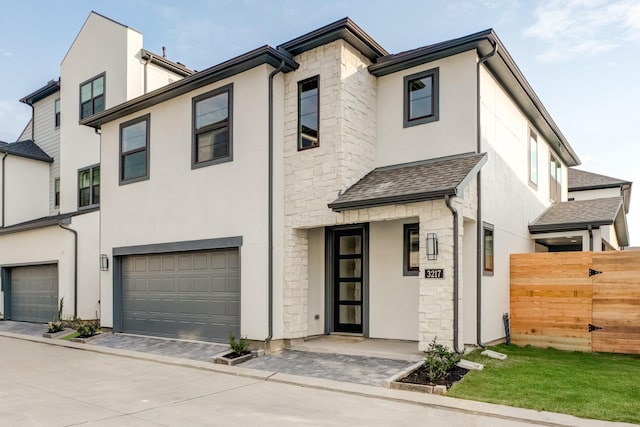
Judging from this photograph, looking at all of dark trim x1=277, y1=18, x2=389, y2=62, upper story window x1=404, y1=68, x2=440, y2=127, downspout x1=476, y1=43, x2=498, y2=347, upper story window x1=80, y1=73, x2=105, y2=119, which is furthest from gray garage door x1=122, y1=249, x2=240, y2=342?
upper story window x1=80, y1=73, x2=105, y2=119

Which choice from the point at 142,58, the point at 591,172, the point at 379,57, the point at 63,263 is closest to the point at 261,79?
the point at 379,57

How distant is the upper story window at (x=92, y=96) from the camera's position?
1669 centimetres

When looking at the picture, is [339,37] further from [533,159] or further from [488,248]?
[533,159]

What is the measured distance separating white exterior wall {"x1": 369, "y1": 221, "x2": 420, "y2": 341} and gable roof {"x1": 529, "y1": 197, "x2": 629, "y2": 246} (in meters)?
4.91

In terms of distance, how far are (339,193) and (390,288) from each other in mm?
2335

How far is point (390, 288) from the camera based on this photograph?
10.3 m

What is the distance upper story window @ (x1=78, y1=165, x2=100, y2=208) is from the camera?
1664 centimetres

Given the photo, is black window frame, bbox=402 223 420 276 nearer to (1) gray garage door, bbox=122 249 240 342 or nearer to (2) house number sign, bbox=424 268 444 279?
(2) house number sign, bbox=424 268 444 279

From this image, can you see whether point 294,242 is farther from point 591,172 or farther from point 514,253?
A: point 591,172

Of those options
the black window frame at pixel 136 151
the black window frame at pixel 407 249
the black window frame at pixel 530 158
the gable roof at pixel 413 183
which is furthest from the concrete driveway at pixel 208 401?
the black window frame at pixel 530 158

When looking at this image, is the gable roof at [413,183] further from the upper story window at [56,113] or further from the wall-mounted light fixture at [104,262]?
the upper story window at [56,113]

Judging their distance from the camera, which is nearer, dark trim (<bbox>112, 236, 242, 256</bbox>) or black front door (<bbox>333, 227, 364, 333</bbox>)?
dark trim (<bbox>112, 236, 242, 256</bbox>)

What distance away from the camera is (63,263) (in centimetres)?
1488

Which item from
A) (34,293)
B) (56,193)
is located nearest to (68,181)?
(56,193)
